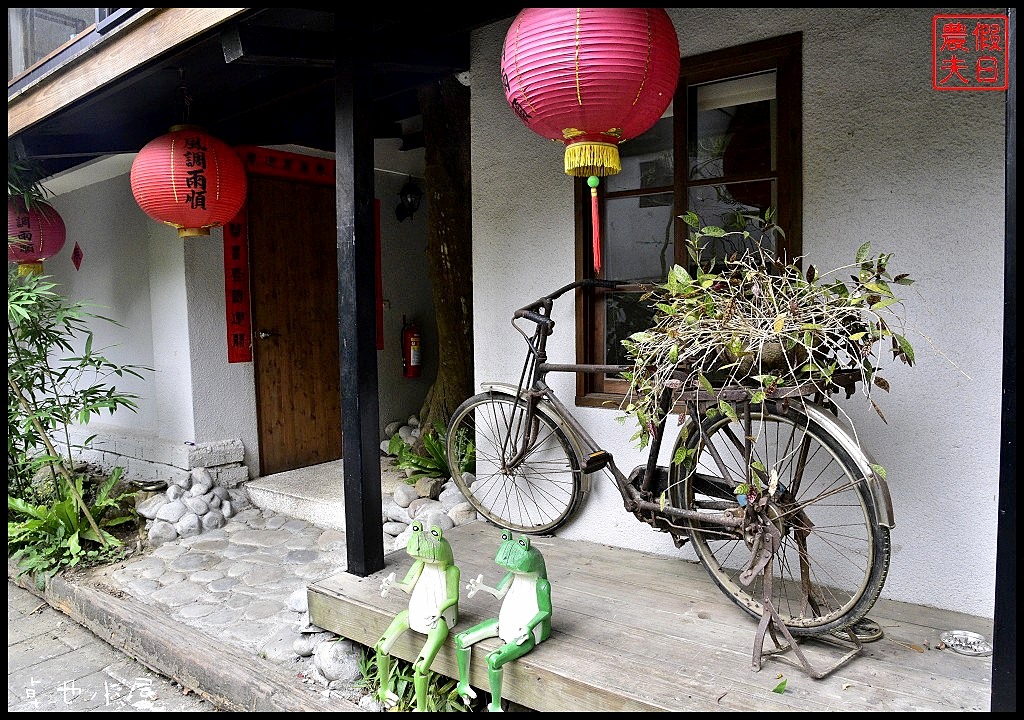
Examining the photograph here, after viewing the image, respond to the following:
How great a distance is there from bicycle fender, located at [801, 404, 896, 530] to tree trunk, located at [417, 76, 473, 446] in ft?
11.2

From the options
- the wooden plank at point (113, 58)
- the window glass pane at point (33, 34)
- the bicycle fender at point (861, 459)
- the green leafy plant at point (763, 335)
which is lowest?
the bicycle fender at point (861, 459)

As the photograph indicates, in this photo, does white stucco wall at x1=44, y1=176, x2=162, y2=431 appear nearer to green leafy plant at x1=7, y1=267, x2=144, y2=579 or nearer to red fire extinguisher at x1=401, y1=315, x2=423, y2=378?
green leafy plant at x1=7, y1=267, x2=144, y2=579

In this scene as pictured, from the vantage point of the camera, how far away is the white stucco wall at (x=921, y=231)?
2.81 m

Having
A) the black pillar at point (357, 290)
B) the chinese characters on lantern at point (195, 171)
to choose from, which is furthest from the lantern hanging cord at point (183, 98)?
the black pillar at point (357, 290)

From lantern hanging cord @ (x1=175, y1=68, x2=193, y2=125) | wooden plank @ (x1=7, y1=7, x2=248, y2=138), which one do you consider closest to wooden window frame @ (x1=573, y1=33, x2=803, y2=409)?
→ wooden plank @ (x1=7, y1=7, x2=248, y2=138)

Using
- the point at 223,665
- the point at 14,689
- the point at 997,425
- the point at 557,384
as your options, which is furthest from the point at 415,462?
the point at 997,425

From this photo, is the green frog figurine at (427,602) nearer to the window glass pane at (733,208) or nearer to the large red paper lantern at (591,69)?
the large red paper lantern at (591,69)

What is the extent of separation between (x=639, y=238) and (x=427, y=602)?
2159 mm

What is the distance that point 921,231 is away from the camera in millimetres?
2928

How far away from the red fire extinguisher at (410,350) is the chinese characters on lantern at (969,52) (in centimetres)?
527

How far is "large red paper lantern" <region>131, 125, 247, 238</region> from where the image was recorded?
439cm

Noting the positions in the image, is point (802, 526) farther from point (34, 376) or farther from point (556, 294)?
point (34, 376)

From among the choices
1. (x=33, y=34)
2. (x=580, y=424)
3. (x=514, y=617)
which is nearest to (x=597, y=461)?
(x=580, y=424)

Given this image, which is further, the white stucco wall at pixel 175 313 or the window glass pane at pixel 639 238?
the white stucco wall at pixel 175 313
